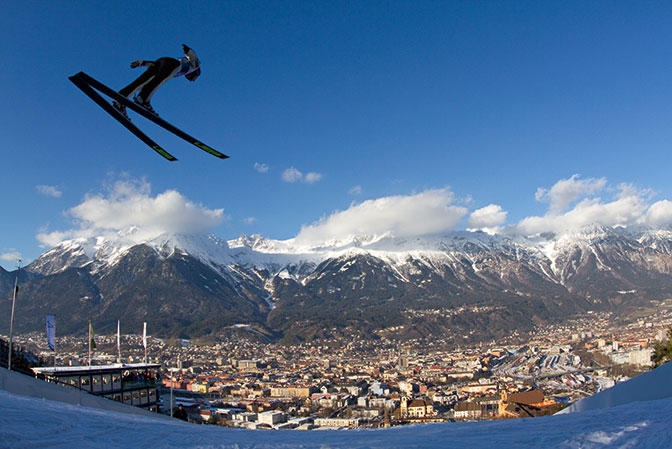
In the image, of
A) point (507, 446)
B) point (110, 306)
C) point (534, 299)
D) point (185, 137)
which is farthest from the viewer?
point (534, 299)

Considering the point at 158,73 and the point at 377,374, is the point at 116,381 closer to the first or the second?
the point at 158,73

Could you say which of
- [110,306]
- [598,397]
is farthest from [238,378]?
[110,306]

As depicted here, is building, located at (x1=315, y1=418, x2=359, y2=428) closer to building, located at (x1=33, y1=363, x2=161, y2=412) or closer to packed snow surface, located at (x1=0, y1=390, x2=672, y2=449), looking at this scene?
building, located at (x1=33, y1=363, x2=161, y2=412)

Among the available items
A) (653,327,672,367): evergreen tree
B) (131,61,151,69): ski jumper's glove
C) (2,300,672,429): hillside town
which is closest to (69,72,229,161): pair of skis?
(131,61,151,69): ski jumper's glove

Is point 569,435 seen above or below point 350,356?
above

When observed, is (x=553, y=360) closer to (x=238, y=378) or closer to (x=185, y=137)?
(x=238, y=378)

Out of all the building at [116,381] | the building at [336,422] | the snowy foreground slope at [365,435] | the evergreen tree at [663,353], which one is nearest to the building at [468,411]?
the building at [336,422]
